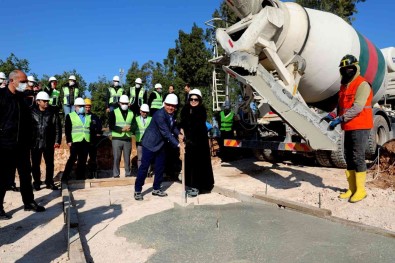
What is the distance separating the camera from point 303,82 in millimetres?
6672

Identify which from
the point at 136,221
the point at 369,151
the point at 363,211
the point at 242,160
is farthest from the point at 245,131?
the point at 136,221

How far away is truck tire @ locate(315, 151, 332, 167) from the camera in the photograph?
292 inches

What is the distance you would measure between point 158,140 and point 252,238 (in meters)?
2.64

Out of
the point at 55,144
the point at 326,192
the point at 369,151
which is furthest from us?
the point at 369,151

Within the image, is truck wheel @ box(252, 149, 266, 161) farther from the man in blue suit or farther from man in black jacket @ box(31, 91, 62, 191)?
man in black jacket @ box(31, 91, 62, 191)

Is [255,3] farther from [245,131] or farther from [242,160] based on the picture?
[242,160]

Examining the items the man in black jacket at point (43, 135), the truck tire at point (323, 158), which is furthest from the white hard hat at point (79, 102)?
the truck tire at point (323, 158)

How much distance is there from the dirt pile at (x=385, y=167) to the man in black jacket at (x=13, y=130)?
560cm

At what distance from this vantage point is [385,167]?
22.1 feet

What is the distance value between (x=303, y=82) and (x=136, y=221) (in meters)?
4.26

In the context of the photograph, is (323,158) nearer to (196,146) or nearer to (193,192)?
(196,146)

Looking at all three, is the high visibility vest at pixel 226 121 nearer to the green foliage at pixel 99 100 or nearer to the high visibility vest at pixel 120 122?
the high visibility vest at pixel 120 122

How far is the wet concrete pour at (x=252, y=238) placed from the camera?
300 centimetres

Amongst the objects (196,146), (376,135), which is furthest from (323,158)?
(196,146)
